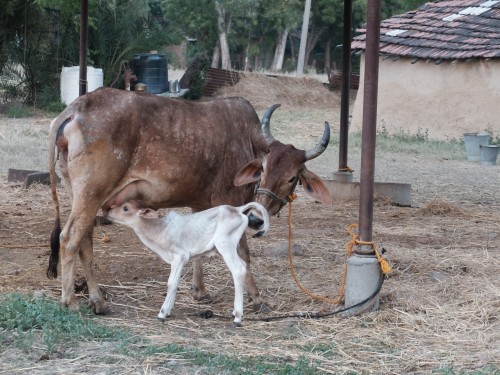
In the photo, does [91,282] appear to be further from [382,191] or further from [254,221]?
[382,191]

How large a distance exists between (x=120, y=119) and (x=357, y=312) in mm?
2340

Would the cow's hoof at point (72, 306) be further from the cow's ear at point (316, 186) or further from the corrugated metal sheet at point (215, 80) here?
the corrugated metal sheet at point (215, 80)

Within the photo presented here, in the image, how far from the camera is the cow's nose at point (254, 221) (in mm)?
6789

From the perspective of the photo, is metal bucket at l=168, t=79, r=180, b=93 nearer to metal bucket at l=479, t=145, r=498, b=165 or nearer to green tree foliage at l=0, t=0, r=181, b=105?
green tree foliage at l=0, t=0, r=181, b=105

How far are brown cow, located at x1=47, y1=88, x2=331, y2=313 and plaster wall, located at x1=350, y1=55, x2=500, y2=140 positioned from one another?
1378 cm

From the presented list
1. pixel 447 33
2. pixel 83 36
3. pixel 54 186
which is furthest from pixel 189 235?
pixel 447 33

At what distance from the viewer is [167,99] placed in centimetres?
736

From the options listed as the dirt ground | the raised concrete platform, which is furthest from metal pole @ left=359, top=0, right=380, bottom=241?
the raised concrete platform

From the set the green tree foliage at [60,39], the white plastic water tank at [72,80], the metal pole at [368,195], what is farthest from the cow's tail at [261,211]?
the white plastic water tank at [72,80]

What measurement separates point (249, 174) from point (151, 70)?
1916 cm

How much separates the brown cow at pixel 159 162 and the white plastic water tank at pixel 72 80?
1668 cm

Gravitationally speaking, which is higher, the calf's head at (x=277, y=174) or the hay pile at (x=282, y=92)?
the hay pile at (x=282, y=92)

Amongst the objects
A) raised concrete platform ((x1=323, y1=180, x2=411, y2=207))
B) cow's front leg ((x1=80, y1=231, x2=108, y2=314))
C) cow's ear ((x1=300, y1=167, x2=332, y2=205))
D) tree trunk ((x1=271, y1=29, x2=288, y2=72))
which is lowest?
cow's front leg ((x1=80, y1=231, x2=108, y2=314))

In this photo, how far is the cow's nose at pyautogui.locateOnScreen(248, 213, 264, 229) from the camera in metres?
6.79
